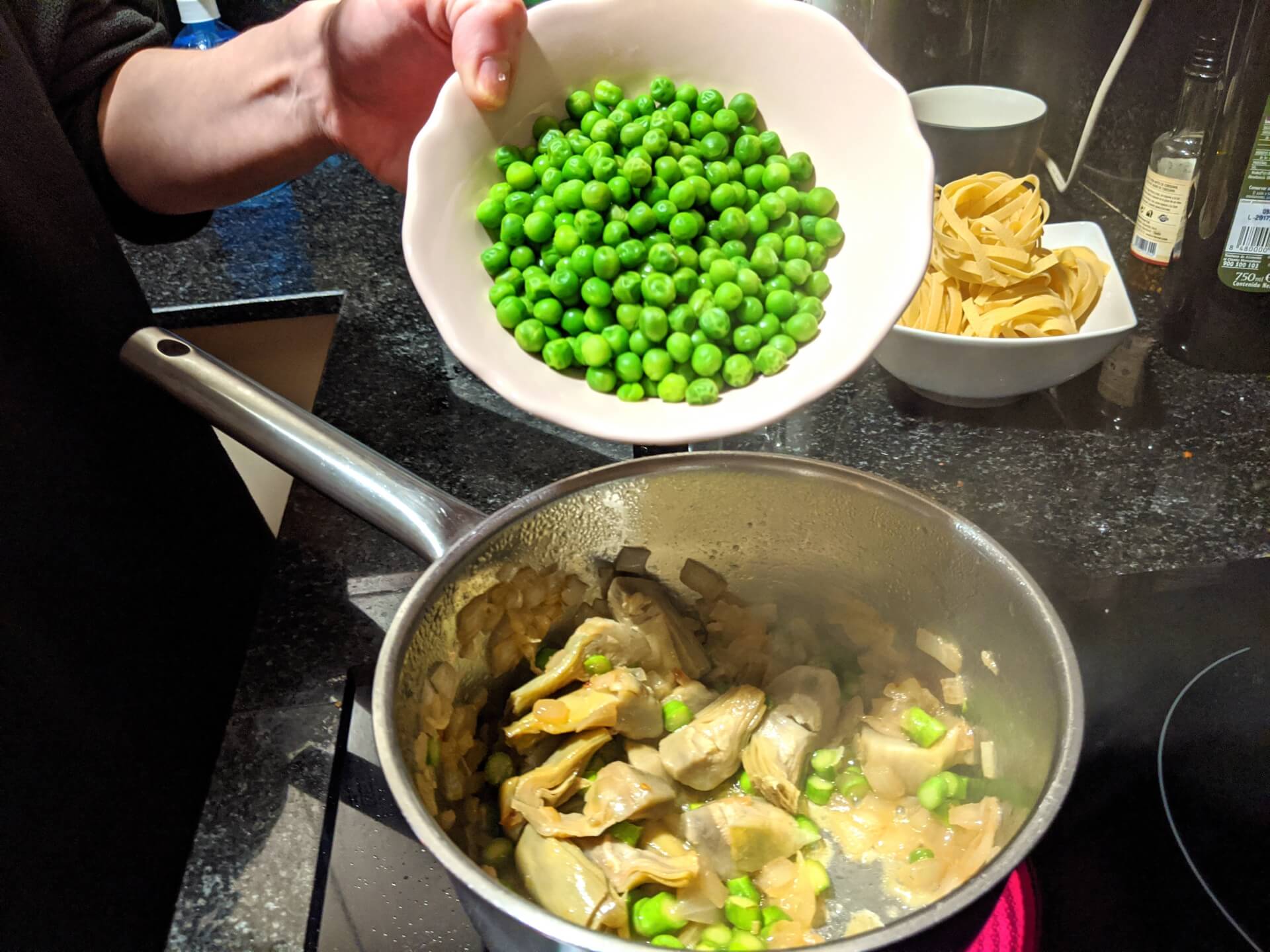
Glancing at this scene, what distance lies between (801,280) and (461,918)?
0.75 metres

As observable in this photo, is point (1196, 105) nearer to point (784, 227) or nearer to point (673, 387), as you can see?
point (784, 227)

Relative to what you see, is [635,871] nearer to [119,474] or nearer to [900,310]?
[900,310]

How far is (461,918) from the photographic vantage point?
0.90 m

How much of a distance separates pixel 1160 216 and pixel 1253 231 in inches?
13.7

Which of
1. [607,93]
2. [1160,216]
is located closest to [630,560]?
[607,93]

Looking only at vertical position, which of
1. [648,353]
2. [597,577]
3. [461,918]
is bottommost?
[461,918]

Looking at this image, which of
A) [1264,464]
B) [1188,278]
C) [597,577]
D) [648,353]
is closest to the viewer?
[648,353]

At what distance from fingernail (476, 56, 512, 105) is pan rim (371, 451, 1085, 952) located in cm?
41

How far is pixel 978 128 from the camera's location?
5.44 feet

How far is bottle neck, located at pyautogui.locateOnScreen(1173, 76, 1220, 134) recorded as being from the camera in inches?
60.7

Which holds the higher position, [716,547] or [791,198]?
[791,198]

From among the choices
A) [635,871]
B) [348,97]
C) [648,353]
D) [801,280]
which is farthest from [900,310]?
[348,97]

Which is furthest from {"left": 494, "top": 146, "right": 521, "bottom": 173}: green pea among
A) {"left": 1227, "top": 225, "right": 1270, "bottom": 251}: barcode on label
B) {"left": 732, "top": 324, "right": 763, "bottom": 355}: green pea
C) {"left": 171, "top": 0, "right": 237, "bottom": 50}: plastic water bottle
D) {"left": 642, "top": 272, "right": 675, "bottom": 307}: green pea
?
{"left": 171, "top": 0, "right": 237, "bottom": 50}: plastic water bottle

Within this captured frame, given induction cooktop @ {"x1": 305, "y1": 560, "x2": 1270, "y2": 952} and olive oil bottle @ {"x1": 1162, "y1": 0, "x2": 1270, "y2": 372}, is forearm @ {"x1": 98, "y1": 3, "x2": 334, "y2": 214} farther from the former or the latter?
olive oil bottle @ {"x1": 1162, "y1": 0, "x2": 1270, "y2": 372}
